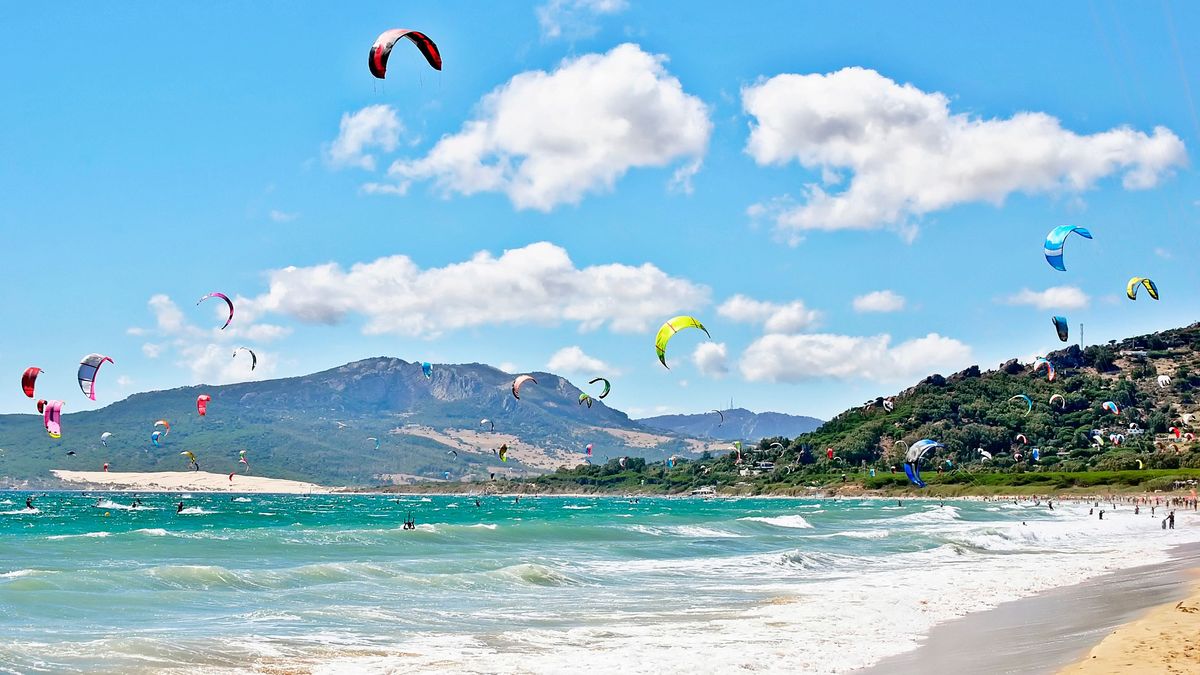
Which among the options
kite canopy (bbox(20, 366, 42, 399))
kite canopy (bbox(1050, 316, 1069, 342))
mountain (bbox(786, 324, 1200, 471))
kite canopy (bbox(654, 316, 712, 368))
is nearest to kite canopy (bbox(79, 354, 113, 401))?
kite canopy (bbox(20, 366, 42, 399))

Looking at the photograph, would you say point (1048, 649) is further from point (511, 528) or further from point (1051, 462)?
point (1051, 462)

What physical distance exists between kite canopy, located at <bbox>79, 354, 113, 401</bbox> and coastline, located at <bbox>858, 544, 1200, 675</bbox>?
1217 inches

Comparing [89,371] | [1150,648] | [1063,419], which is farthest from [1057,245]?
[1063,419]

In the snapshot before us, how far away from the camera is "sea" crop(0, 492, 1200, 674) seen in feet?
55.4

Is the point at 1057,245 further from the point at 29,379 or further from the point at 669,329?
the point at 29,379

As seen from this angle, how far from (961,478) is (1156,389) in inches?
2265

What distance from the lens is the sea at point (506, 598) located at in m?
16.9

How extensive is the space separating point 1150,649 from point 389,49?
1783 cm

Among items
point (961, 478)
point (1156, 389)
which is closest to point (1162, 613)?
point (961, 478)

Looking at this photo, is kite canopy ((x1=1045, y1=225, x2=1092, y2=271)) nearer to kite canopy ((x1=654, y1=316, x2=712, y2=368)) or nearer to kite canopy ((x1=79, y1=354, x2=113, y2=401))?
kite canopy ((x1=654, y1=316, x2=712, y2=368))

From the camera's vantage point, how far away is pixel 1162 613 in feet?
60.0

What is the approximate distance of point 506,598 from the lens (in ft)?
84.6

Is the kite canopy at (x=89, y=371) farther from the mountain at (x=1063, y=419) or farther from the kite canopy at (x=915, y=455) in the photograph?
the mountain at (x=1063, y=419)

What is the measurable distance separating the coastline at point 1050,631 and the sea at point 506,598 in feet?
2.40
